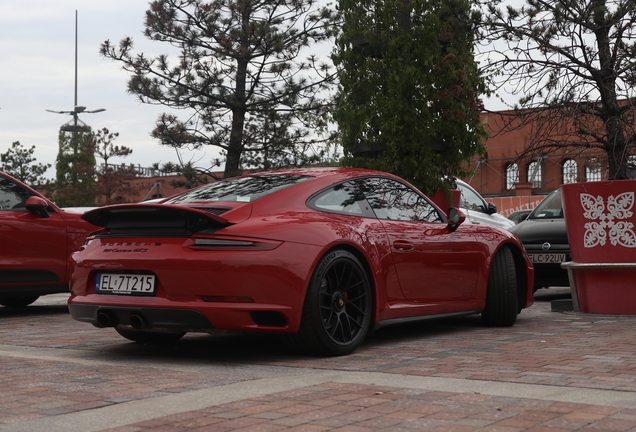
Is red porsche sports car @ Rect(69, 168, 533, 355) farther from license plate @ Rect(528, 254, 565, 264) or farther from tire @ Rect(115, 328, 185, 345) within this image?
license plate @ Rect(528, 254, 565, 264)

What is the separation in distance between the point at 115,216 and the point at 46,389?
1.56 metres

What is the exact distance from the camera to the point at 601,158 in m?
9.66

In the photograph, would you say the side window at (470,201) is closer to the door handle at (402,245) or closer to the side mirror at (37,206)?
the side mirror at (37,206)

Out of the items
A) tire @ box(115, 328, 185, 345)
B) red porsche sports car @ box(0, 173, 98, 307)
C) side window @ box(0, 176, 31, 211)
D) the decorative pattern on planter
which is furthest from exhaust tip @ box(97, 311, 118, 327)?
the decorative pattern on planter

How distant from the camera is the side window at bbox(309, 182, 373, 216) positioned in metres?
6.20

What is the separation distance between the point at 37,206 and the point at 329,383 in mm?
5590

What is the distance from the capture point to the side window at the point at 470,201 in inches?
526

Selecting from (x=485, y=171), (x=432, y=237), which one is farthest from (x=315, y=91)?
(x=485, y=171)

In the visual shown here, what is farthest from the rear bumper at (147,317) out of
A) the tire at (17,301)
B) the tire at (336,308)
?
the tire at (17,301)

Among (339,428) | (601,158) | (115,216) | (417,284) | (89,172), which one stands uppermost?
(89,172)

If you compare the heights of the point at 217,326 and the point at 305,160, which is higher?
the point at 305,160

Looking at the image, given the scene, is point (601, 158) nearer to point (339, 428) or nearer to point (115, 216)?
point (115, 216)

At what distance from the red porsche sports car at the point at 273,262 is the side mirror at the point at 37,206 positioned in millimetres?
3208

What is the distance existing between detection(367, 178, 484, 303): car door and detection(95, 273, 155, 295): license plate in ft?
5.79
